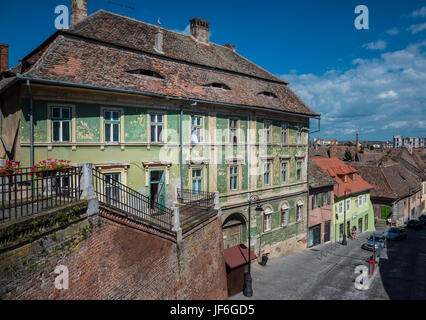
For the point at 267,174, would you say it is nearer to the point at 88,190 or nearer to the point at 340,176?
the point at 340,176

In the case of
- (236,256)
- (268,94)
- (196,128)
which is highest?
(268,94)

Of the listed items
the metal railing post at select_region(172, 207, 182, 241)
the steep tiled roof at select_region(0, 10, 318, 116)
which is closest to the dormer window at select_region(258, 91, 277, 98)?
the steep tiled roof at select_region(0, 10, 318, 116)

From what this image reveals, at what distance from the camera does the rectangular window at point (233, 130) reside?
19281 millimetres

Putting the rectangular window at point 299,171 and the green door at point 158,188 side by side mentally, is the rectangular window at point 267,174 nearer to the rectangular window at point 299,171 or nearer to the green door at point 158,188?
the rectangular window at point 299,171

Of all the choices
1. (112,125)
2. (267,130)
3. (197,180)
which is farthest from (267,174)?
(112,125)

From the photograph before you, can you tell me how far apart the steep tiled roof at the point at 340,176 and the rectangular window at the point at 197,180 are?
59.2 ft

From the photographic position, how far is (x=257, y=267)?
20969mm

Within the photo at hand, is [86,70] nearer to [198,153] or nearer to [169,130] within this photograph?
[169,130]

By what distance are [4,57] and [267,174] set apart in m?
19.0

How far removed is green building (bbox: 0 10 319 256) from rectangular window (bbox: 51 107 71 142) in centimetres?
4

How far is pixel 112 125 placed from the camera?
1402 centimetres

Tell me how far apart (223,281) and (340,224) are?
67.0ft

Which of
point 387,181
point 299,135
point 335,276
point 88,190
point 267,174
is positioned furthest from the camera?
point 387,181

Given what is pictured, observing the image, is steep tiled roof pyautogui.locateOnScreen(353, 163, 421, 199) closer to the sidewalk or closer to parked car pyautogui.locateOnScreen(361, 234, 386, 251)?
parked car pyautogui.locateOnScreen(361, 234, 386, 251)
